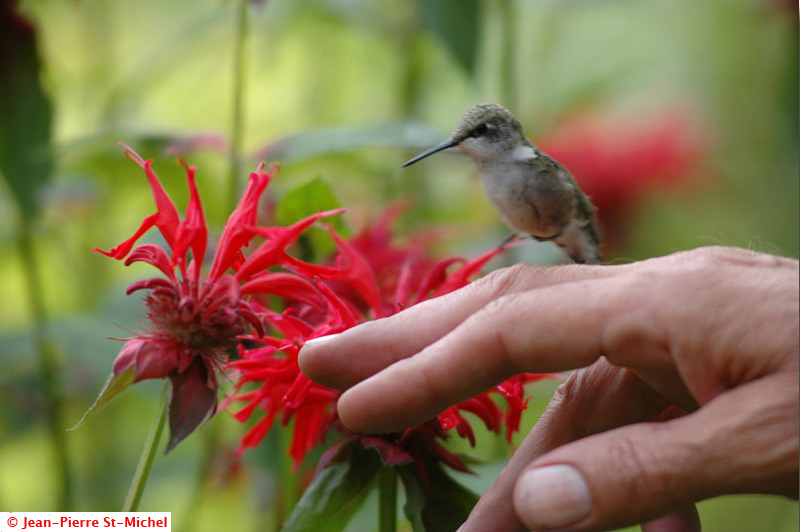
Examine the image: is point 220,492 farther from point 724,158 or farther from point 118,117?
point 724,158

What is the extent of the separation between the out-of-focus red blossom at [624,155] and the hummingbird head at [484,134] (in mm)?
588

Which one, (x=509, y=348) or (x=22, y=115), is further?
(x=22, y=115)

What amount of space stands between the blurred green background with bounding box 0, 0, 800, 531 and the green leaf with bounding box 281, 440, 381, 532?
4cm

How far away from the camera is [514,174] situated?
0.42 meters

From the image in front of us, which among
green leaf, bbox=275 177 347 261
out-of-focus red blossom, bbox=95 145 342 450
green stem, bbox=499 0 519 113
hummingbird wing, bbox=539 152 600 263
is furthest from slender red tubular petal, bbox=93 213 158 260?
green stem, bbox=499 0 519 113

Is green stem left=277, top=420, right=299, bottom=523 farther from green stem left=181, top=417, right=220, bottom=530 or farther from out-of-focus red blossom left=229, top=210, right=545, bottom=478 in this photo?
green stem left=181, top=417, right=220, bottom=530

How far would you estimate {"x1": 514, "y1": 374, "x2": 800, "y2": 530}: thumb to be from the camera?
0.31 m

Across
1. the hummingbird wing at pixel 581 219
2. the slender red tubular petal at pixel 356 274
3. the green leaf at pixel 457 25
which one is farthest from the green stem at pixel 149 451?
the green leaf at pixel 457 25

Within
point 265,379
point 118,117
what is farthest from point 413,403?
point 118,117

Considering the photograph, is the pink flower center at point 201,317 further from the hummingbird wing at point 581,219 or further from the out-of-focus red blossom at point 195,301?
the hummingbird wing at point 581,219

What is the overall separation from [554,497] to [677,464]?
5 centimetres

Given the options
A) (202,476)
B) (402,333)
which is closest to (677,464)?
(402,333)

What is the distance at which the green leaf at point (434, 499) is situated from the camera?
0.42 meters

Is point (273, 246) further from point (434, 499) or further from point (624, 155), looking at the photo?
point (624, 155)
